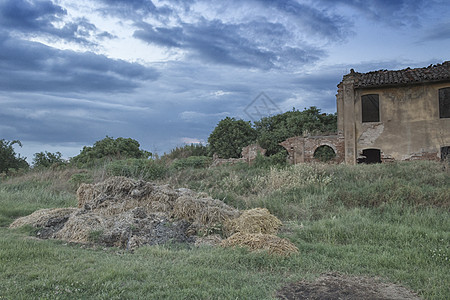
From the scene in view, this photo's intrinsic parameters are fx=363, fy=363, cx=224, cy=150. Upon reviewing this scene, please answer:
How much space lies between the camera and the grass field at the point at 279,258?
4.54m

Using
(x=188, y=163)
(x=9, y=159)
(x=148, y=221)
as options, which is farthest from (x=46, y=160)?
(x=148, y=221)

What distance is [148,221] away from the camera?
7.94 meters

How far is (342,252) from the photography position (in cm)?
633

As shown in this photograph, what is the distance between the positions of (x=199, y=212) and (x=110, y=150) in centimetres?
2364

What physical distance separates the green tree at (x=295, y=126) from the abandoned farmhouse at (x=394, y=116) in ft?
15.9

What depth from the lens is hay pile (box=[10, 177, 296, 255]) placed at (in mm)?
7117

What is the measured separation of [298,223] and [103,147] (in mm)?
24640

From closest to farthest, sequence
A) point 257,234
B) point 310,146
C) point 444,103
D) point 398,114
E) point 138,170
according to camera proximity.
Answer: point 257,234 < point 138,170 < point 444,103 < point 398,114 < point 310,146

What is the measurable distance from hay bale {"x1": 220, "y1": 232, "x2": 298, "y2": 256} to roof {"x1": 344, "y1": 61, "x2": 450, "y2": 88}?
17.5 meters

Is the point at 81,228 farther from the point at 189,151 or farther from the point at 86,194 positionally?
the point at 189,151

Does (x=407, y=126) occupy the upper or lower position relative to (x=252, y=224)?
upper

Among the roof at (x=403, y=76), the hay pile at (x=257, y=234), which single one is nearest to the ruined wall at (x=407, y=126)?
the roof at (x=403, y=76)

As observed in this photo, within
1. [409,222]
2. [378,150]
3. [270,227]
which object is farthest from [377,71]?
[270,227]

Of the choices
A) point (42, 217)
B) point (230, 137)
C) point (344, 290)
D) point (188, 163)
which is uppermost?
point (230, 137)
